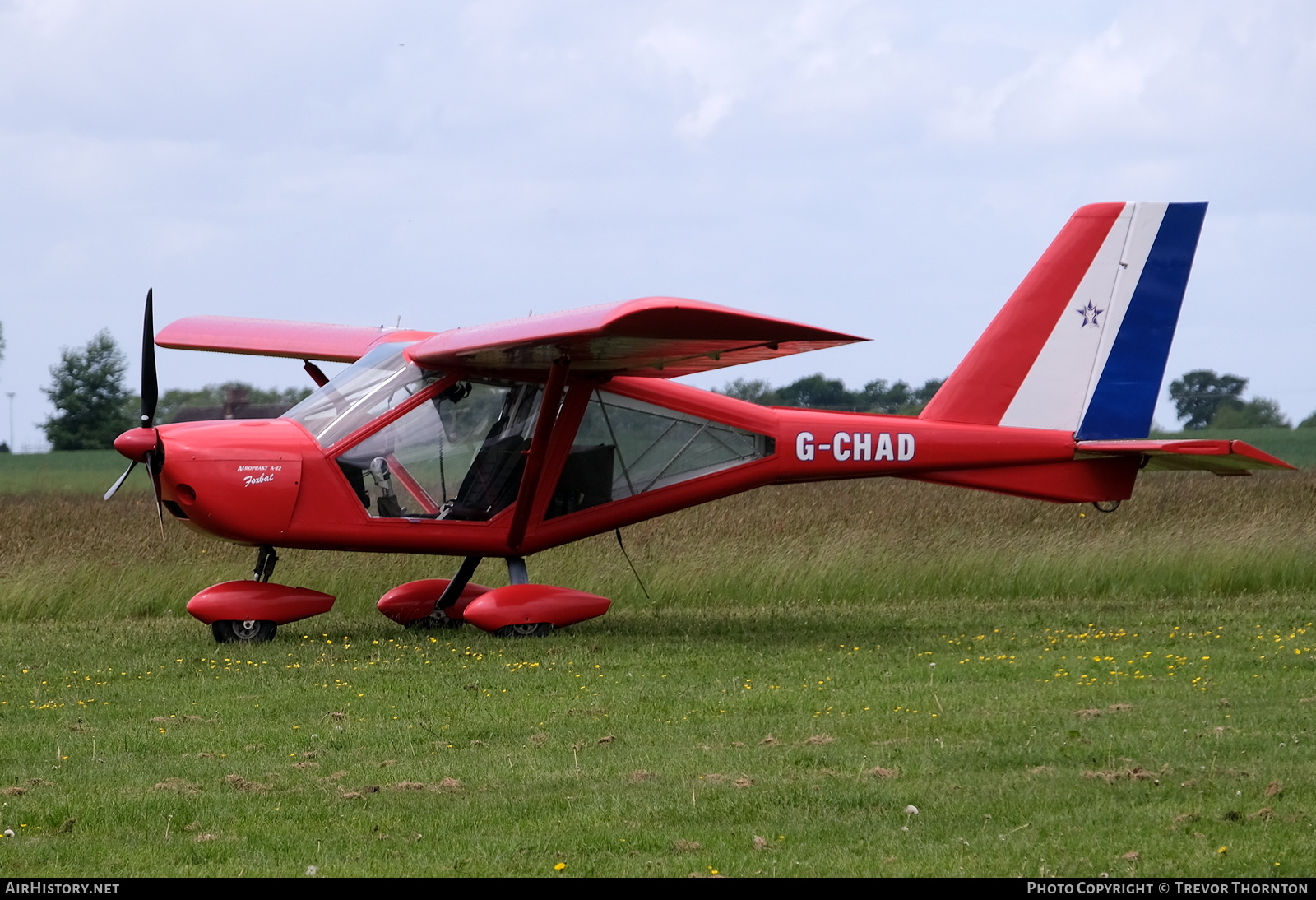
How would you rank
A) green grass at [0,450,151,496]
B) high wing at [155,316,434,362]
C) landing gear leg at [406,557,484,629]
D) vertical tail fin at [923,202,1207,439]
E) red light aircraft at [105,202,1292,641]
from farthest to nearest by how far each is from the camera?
1. green grass at [0,450,151,496]
2. high wing at [155,316,434,362]
3. vertical tail fin at [923,202,1207,439]
4. landing gear leg at [406,557,484,629]
5. red light aircraft at [105,202,1292,641]

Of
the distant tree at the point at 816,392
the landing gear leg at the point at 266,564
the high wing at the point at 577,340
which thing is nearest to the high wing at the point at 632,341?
the high wing at the point at 577,340

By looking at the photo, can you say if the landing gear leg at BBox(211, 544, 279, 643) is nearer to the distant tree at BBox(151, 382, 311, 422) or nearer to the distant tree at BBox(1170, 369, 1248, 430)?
the distant tree at BBox(151, 382, 311, 422)

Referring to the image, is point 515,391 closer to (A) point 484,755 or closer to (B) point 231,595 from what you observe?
(B) point 231,595

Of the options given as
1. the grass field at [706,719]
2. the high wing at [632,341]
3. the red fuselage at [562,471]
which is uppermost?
the high wing at [632,341]

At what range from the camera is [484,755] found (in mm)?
6641

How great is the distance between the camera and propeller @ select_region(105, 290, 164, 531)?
1007 centimetres

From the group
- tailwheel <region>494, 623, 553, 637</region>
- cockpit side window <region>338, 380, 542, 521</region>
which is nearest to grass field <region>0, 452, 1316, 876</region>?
tailwheel <region>494, 623, 553, 637</region>

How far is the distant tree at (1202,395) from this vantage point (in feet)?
118

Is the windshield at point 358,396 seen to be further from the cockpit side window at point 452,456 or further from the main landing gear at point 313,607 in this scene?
the main landing gear at point 313,607

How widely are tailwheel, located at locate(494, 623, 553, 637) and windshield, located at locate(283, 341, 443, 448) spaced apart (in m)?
2.00

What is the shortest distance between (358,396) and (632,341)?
7.91 ft

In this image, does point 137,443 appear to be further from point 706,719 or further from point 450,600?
point 706,719

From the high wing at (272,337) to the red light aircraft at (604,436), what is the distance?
0.33 metres

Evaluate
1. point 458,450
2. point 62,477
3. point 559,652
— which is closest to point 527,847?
point 559,652
